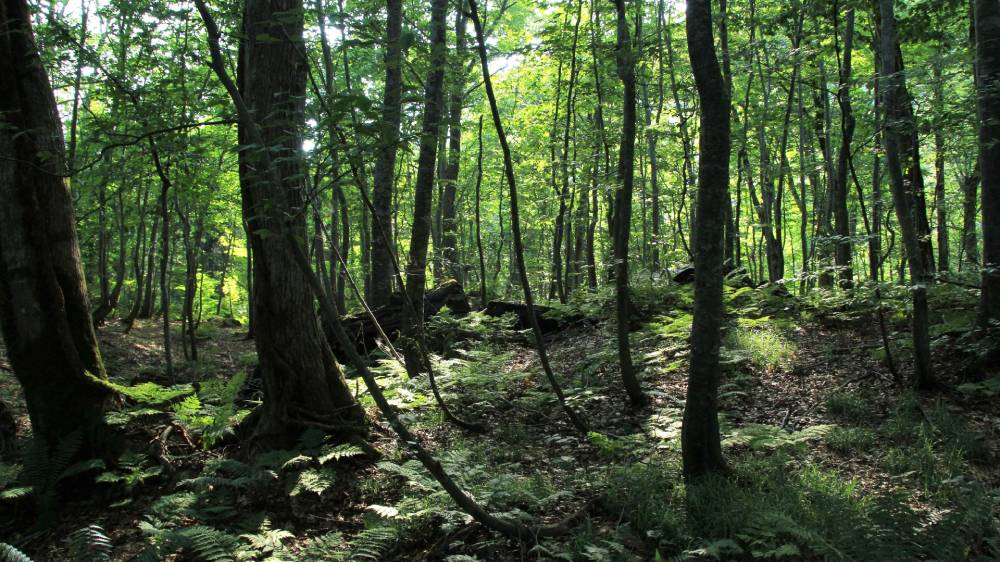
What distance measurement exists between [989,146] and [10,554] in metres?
8.67

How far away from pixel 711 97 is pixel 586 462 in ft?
10.9

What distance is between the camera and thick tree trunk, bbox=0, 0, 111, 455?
17.0 feet

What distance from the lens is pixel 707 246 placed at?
161 inches

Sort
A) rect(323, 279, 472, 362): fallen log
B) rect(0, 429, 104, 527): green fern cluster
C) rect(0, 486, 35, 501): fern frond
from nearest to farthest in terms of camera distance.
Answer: rect(0, 486, 35, 501): fern frond → rect(0, 429, 104, 527): green fern cluster → rect(323, 279, 472, 362): fallen log

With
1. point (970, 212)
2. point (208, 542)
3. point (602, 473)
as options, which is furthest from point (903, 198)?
point (970, 212)

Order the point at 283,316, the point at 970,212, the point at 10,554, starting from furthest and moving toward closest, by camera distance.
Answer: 1. the point at 970,212
2. the point at 283,316
3. the point at 10,554

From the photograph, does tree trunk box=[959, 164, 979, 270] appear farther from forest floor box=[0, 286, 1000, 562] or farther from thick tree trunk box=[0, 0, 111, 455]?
thick tree trunk box=[0, 0, 111, 455]

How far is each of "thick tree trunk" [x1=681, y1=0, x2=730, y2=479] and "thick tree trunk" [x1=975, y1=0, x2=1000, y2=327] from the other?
12.3 feet

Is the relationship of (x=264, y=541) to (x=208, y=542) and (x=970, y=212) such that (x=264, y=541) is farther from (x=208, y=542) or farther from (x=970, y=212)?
(x=970, y=212)

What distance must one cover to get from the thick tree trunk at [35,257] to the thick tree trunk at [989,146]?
30.1 ft

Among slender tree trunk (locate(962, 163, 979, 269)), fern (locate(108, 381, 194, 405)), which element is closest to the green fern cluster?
fern (locate(108, 381, 194, 405))

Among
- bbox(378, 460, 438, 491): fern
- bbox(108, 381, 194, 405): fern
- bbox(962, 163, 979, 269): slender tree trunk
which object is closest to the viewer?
bbox(378, 460, 438, 491): fern

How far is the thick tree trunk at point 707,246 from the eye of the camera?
4.05 metres

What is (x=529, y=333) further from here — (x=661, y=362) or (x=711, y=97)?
(x=711, y=97)
